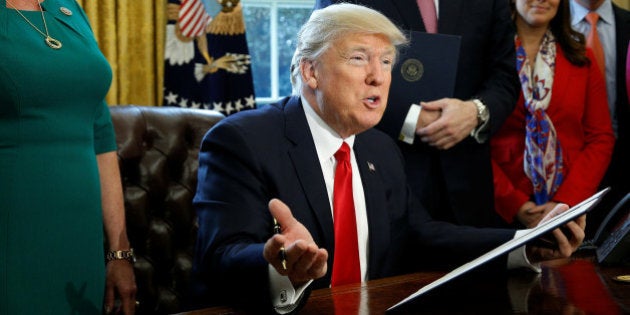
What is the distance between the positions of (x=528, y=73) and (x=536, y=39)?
0.50ft

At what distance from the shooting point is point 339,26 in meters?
2.22

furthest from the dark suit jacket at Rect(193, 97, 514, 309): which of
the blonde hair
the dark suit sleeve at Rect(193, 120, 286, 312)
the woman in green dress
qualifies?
the woman in green dress

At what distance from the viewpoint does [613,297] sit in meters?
1.67

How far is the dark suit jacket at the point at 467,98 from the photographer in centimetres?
288

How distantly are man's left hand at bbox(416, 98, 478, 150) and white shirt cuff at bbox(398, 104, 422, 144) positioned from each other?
0.07 feet

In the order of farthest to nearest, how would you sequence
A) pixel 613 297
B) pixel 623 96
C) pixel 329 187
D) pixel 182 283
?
pixel 623 96 → pixel 182 283 → pixel 329 187 → pixel 613 297

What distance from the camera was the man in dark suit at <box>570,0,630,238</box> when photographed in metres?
3.50

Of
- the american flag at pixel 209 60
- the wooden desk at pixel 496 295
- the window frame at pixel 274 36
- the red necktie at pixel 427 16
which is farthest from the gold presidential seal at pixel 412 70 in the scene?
the window frame at pixel 274 36

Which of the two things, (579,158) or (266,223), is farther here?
(579,158)

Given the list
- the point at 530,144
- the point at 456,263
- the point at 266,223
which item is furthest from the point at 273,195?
the point at 530,144

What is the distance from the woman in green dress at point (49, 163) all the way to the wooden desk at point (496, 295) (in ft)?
1.50

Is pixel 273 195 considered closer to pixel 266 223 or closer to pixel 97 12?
pixel 266 223

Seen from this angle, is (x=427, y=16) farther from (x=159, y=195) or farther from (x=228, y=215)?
(x=228, y=215)

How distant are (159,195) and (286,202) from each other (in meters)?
0.79
